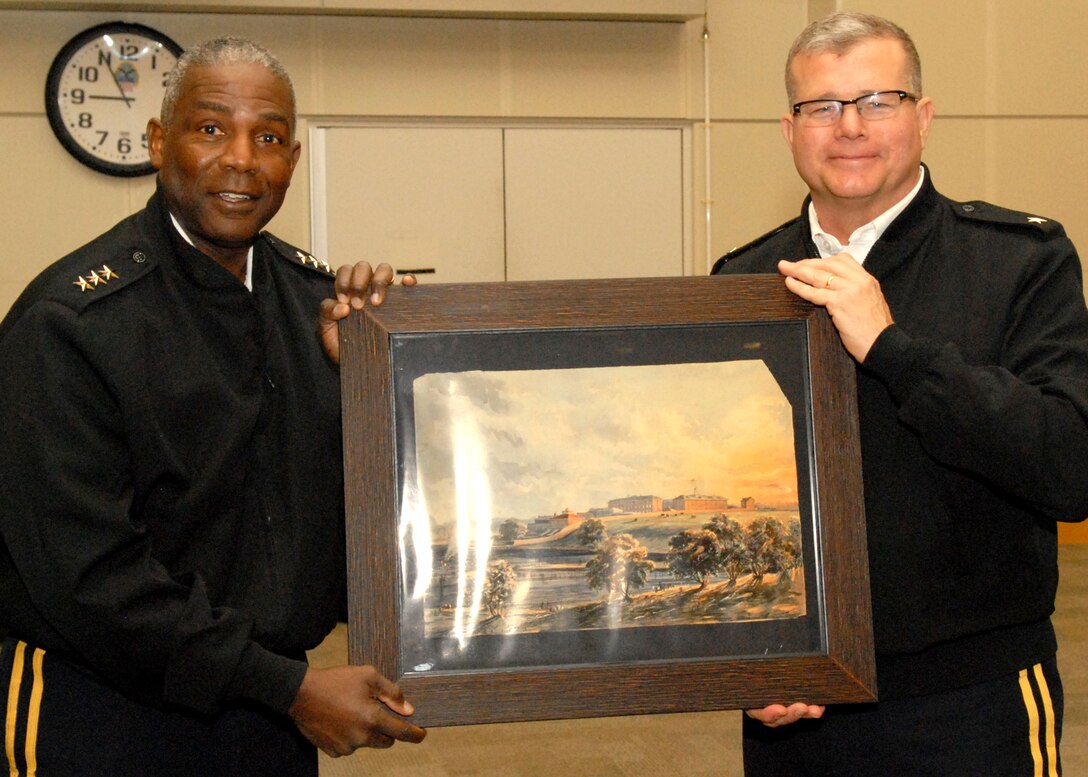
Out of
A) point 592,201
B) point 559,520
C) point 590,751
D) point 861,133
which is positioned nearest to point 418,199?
point 592,201

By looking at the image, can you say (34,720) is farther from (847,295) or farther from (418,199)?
(418,199)

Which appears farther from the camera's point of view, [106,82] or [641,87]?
[641,87]

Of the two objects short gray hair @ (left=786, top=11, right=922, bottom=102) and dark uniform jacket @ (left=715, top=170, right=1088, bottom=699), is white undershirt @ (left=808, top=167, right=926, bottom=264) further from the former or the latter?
short gray hair @ (left=786, top=11, right=922, bottom=102)

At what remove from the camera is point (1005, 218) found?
1.86 m

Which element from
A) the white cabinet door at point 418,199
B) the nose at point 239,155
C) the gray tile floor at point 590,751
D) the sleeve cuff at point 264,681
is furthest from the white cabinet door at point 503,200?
the sleeve cuff at point 264,681

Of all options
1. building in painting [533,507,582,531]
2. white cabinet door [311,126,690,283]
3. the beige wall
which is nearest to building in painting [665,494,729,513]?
building in painting [533,507,582,531]

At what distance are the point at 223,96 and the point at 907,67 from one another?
1051 mm

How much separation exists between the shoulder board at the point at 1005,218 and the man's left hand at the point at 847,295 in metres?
0.26

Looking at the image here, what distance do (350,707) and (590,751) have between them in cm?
270

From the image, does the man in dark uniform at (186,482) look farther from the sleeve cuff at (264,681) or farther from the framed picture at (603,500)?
the framed picture at (603,500)

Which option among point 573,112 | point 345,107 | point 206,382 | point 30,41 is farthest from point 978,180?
point 206,382

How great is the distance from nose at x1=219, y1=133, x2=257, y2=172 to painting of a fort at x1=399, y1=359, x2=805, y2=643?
425 mm

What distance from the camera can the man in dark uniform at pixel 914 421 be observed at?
5.69ft

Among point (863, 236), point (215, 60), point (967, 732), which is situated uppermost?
point (215, 60)
